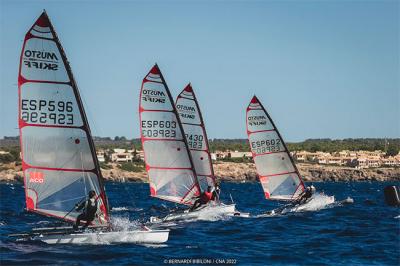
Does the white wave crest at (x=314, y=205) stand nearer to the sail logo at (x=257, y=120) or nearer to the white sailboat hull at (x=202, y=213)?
the white sailboat hull at (x=202, y=213)

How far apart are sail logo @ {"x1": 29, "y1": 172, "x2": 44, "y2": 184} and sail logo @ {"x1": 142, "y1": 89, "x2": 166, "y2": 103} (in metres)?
11.8

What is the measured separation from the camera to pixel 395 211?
40.2 metres

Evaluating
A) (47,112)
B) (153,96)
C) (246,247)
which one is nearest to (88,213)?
(47,112)

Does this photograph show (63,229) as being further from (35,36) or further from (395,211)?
(395,211)

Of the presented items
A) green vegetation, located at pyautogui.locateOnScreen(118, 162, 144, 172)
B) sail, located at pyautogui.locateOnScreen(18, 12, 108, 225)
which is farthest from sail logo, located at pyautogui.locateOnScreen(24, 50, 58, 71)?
green vegetation, located at pyautogui.locateOnScreen(118, 162, 144, 172)

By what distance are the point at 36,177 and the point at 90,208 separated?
2.38m

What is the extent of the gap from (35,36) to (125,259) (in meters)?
8.83

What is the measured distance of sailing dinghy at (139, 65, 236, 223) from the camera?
3572cm

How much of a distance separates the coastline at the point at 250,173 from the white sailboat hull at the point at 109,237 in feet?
395

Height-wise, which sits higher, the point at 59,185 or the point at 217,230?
the point at 59,185

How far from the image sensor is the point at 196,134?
41.2m

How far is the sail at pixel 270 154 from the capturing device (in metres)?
42.7

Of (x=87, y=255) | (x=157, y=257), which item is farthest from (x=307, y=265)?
(x=87, y=255)

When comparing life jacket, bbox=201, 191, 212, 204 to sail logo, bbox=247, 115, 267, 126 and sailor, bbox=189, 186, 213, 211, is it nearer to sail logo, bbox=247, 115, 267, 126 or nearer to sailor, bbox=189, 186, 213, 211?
sailor, bbox=189, 186, 213, 211
